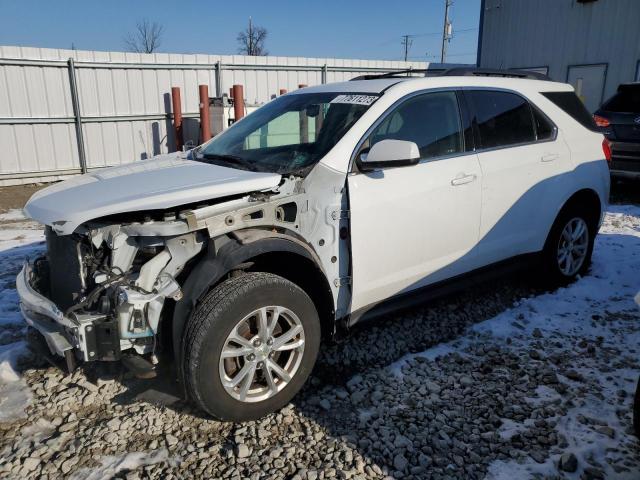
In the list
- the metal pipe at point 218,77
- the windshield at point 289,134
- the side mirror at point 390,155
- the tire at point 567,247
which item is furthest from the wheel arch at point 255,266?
the metal pipe at point 218,77

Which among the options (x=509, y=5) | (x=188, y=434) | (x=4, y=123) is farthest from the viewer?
(x=509, y=5)

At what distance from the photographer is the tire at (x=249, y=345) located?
2607 mm

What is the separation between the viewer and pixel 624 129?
8.16m

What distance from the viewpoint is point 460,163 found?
365 centimetres

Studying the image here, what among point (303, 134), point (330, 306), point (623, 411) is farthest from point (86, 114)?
point (623, 411)

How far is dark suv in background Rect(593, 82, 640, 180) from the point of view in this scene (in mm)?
8078

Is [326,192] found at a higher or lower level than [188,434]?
higher

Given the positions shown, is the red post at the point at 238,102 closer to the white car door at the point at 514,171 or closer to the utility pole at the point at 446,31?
the white car door at the point at 514,171

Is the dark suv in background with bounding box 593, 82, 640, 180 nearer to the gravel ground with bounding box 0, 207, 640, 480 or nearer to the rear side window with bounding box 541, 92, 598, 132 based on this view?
the rear side window with bounding box 541, 92, 598, 132

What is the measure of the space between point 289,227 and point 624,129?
7380 millimetres

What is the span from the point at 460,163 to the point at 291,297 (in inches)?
64.6

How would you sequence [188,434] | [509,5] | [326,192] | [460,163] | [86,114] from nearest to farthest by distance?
[188,434]
[326,192]
[460,163]
[86,114]
[509,5]

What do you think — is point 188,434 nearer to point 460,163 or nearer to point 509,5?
point 460,163

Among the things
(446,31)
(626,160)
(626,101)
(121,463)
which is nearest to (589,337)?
(121,463)
